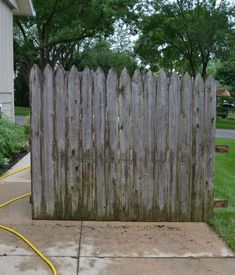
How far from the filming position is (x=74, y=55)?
154ft

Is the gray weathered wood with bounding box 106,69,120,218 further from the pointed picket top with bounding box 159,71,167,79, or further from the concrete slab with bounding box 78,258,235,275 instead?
the concrete slab with bounding box 78,258,235,275

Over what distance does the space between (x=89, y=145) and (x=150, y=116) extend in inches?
30.2

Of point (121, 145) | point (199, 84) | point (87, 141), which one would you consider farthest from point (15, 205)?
point (199, 84)

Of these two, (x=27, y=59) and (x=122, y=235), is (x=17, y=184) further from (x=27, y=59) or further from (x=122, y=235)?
(x=27, y=59)

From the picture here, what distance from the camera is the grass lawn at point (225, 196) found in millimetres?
5001

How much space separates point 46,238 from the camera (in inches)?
184

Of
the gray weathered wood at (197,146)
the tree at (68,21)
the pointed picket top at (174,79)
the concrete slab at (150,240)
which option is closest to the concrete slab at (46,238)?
the concrete slab at (150,240)

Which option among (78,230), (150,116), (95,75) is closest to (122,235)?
(78,230)

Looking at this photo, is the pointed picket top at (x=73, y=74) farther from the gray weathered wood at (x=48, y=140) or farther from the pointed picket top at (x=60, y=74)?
the gray weathered wood at (x=48, y=140)

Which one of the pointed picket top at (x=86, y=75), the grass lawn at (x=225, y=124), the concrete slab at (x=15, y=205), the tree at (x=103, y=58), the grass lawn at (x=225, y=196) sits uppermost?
the tree at (x=103, y=58)

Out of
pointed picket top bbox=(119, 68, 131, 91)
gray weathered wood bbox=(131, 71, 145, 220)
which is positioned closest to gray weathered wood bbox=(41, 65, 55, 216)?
pointed picket top bbox=(119, 68, 131, 91)

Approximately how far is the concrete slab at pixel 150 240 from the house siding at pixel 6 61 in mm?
9043

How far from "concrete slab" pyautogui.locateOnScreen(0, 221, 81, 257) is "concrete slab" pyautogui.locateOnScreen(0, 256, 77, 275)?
Result: 13 cm

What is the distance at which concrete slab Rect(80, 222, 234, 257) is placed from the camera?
14.3ft
